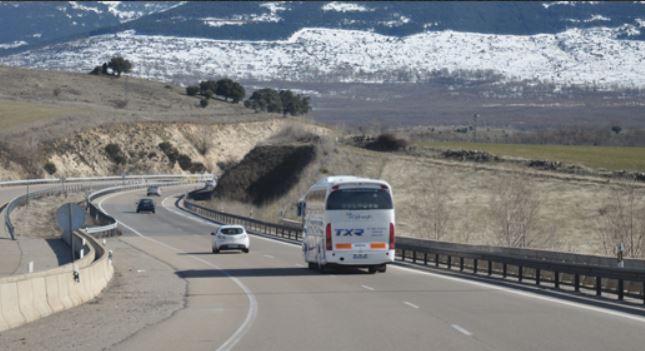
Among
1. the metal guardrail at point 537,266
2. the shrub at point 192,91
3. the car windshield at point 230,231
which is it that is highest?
the shrub at point 192,91

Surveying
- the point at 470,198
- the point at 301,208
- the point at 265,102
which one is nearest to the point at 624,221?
the point at 470,198

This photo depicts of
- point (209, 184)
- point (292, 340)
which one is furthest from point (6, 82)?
point (292, 340)

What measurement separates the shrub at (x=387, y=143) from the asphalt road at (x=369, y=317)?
66655 mm

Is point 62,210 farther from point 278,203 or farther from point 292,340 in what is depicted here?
point 278,203

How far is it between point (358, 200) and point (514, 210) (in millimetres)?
33667

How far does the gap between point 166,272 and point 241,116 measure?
11751cm

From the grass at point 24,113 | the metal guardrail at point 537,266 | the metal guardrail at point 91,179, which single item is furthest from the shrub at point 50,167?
the metal guardrail at point 537,266

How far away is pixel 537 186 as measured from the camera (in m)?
82.8

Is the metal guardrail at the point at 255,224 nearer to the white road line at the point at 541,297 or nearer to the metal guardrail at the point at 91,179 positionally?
the metal guardrail at the point at 91,179

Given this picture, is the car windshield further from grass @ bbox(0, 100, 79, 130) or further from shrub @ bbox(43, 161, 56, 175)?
grass @ bbox(0, 100, 79, 130)

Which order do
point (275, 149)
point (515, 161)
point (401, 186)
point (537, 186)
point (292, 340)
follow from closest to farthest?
1. point (292, 340)
2. point (537, 186)
3. point (401, 186)
4. point (515, 161)
5. point (275, 149)

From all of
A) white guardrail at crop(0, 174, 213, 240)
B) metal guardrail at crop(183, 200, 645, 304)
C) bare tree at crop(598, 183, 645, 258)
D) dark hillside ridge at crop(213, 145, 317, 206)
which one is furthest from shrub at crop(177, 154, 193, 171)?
metal guardrail at crop(183, 200, 645, 304)

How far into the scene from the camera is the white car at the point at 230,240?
166ft

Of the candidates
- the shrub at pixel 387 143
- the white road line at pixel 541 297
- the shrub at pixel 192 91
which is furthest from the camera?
the shrub at pixel 192 91
